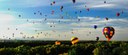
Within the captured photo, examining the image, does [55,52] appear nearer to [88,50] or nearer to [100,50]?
[88,50]

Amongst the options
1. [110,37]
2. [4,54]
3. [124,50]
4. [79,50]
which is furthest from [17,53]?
[110,37]

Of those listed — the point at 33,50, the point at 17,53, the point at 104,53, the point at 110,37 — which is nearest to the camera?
the point at 104,53

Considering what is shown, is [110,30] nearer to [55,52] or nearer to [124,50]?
[55,52]

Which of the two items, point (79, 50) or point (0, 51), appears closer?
point (0, 51)

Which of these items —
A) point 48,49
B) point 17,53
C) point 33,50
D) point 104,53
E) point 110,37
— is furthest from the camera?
point 110,37

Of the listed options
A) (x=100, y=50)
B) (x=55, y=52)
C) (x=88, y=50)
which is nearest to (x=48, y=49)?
(x=55, y=52)

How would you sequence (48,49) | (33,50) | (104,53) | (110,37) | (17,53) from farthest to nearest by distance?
(110,37)
(48,49)
(33,50)
(17,53)
(104,53)
